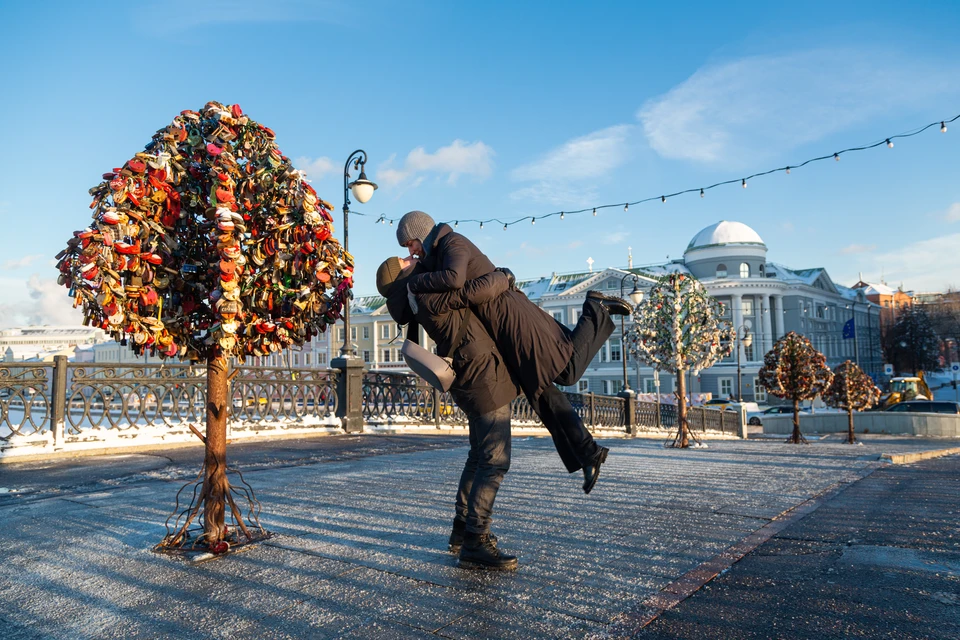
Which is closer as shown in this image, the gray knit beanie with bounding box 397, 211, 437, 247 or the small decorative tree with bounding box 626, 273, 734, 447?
the gray knit beanie with bounding box 397, 211, 437, 247

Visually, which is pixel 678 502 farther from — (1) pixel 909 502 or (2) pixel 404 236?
(2) pixel 404 236

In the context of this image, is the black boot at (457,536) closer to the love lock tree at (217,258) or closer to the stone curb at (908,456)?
the love lock tree at (217,258)

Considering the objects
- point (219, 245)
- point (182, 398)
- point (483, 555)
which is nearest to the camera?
point (483, 555)

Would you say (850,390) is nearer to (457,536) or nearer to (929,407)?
(929,407)

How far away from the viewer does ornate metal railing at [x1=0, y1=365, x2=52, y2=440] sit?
9491 mm

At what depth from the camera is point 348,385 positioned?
14.5 meters

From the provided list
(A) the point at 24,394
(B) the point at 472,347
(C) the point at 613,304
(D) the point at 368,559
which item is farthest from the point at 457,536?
(A) the point at 24,394

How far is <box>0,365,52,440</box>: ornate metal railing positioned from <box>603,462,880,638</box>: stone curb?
9.53 meters

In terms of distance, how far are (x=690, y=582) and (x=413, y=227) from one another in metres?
2.31

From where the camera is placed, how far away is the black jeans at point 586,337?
12.3 ft

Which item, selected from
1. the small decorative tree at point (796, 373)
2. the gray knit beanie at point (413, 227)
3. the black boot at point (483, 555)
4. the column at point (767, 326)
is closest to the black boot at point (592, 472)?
the black boot at point (483, 555)

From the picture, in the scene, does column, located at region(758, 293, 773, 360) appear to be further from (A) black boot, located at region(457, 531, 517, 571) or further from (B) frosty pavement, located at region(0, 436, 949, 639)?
(A) black boot, located at region(457, 531, 517, 571)

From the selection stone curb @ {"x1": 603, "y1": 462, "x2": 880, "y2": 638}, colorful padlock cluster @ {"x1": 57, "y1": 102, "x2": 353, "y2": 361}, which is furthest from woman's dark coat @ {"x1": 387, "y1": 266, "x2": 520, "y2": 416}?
stone curb @ {"x1": 603, "y1": 462, "x2": 880, "y2": 638}

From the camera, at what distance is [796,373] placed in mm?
20594
